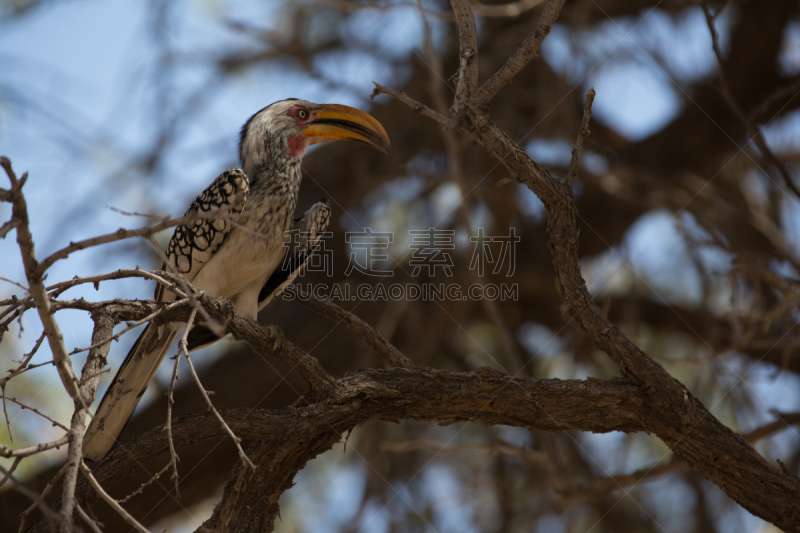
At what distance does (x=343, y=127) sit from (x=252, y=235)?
1.02m

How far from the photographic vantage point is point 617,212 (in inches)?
211

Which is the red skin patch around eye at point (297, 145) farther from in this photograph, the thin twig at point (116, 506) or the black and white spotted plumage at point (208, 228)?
the thin twig at point (116, 506)

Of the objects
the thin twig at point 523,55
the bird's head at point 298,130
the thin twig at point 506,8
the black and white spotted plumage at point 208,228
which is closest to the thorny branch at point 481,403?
the thin twig at point 523,55

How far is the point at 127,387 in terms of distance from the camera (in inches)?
115

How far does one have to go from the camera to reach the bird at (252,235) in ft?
10.0

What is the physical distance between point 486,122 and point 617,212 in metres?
3.65

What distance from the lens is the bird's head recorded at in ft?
11.9

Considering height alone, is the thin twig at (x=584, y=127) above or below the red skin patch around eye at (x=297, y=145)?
below

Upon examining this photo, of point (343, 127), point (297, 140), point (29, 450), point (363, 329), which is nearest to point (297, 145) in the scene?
point (297, 140)

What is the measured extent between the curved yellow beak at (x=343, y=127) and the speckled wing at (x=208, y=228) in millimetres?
677

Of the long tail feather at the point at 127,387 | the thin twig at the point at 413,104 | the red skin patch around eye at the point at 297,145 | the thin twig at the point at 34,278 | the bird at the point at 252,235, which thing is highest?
the red skin patch around eye at the point at 297,145

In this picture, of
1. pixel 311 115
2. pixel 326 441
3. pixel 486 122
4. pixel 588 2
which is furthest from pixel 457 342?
pixel 486 122

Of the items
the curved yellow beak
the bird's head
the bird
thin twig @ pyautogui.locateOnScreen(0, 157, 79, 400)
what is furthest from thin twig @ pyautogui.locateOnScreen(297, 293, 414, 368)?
thin twig @ pyautogui.locateOnScreen(0, 157, 79, 400)

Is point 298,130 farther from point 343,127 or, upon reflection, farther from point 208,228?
point 208,228
